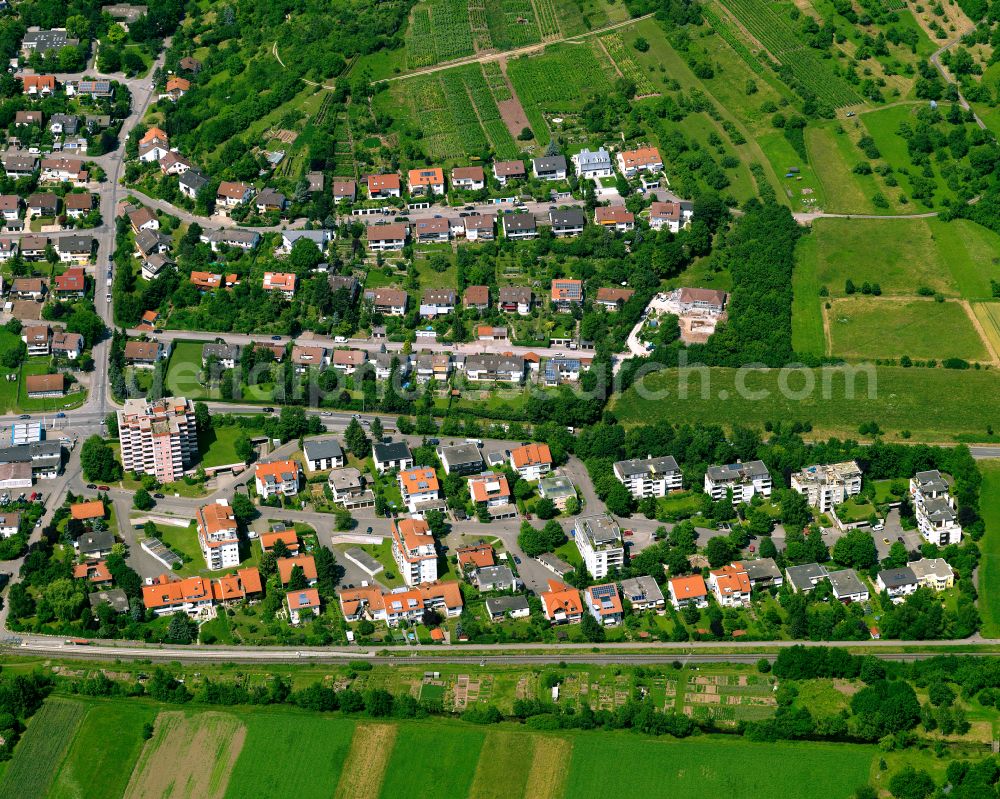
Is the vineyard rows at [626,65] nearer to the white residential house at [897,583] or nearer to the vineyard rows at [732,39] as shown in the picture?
the vineyard rows at [732,39]

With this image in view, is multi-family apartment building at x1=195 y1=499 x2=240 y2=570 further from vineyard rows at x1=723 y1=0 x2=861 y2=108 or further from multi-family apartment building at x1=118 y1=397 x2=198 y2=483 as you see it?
vineyard rows at x1=723 y1=0 x2=861 y2=108

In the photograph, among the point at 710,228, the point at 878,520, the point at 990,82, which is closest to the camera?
the point at 878,520

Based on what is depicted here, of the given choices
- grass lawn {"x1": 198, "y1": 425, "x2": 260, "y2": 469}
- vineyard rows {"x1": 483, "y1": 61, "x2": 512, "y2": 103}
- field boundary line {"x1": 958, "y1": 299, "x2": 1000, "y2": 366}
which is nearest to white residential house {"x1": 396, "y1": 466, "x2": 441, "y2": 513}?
grass lawn {"x1": 198, "y1": 425, "x2": 260, "y2": 469}

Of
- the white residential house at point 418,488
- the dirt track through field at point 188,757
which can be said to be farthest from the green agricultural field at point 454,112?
the dirt track through field at point 188,757

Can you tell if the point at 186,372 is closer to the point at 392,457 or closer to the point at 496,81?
the point at 392,457

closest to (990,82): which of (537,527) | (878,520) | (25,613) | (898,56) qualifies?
(898,56)

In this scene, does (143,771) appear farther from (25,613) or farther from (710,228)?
(710,228)
